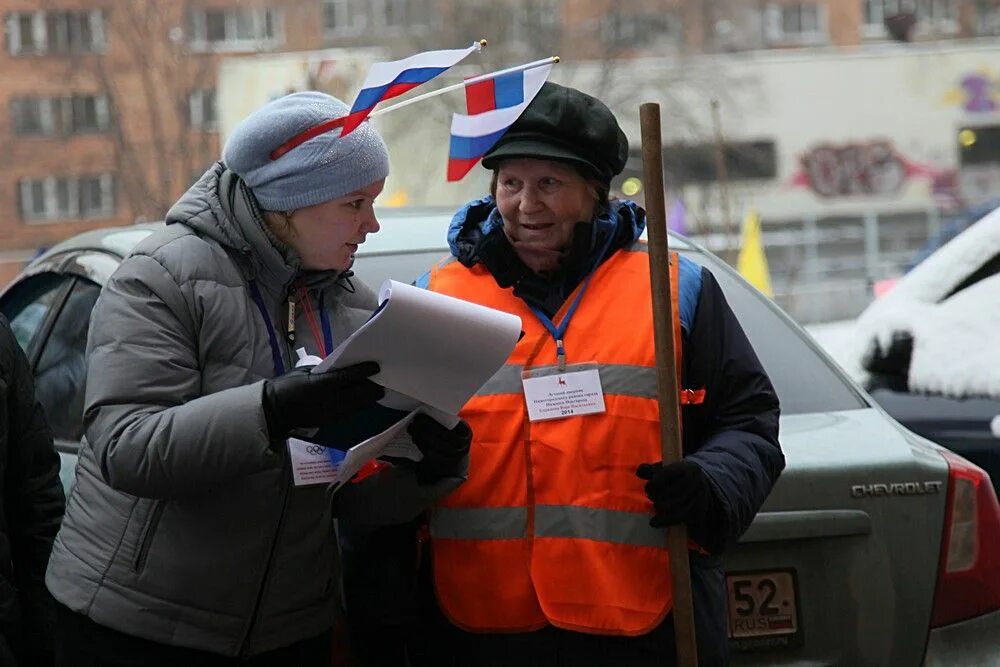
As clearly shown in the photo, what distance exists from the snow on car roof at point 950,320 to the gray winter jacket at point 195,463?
363 centimetres

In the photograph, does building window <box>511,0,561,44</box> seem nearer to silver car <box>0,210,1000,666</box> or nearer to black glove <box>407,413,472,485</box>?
silver car <box>0,210,1000,666</box>

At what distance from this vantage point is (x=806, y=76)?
3544 centimetres

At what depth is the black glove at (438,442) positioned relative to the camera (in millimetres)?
2678

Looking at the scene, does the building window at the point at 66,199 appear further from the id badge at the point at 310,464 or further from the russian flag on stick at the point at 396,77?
the id badge at the point at 310,464

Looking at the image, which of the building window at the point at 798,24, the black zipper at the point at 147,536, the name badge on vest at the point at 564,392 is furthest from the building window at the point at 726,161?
the black zipper at the point at 147,536

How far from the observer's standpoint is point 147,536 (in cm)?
258

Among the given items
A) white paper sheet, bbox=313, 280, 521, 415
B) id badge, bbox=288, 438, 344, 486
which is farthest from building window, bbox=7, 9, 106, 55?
white paper sheet, bbox=313, 280, 521, 415

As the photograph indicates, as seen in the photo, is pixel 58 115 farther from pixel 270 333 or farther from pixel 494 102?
pixel 270 333

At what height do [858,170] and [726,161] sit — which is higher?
[726,161]

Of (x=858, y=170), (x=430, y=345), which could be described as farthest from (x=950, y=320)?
(x=858, y=170)

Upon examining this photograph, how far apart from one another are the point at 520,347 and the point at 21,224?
3587 cm

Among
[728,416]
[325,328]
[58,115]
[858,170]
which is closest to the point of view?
[325,328]

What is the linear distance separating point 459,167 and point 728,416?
2.43 ft

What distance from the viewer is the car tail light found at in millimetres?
3527
